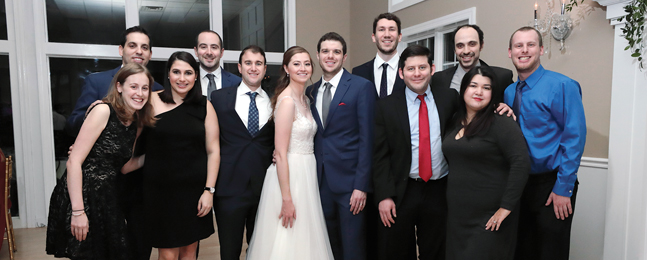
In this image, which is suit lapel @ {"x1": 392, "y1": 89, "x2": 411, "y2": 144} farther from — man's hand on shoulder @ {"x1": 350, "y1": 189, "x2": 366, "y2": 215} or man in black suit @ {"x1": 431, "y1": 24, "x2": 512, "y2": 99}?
man in black suit @ {"x1": 431, "y1": 24, "x2": 512, "y2": 99}

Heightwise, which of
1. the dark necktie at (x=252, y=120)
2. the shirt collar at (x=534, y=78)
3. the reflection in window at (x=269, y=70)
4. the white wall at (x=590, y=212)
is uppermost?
the reflection in window at (x=269, y=70)

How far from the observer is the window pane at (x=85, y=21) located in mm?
4812

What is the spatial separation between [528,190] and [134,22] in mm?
4826

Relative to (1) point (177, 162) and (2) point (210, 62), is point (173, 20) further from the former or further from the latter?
(1) point (177, 162)

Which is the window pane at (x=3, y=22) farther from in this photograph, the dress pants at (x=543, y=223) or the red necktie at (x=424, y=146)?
the dress pants at (x=543, y=223)

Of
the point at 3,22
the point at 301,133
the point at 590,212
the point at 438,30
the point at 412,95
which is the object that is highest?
the point at 3,22

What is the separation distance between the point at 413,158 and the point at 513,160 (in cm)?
54

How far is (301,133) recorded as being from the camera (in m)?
2.23

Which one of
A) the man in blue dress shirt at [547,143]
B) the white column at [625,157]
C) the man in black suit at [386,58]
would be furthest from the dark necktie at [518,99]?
the white column at [625,157]

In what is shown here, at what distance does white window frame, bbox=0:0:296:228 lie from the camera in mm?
4586

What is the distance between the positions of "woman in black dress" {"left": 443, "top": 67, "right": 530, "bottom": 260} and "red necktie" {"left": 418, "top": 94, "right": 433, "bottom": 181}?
0.47 ft

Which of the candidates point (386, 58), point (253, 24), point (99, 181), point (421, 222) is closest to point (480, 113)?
point (421, 222)

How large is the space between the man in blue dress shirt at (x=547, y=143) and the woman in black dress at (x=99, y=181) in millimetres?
2056

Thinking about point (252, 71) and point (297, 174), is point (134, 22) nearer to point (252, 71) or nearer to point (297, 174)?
point (252, 71)
